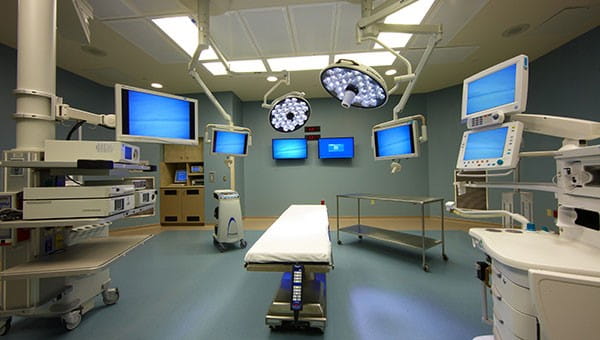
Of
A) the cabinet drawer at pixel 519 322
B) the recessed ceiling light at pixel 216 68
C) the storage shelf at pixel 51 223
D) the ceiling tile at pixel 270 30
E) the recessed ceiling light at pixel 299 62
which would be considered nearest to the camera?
the cabinet drawer at pixel 519 322

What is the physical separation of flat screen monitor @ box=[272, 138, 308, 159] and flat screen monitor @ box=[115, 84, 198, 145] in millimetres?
3469

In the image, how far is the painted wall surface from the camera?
5246 millimetres

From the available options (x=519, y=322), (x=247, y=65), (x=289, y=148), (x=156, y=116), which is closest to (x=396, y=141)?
(x=519, y=322)

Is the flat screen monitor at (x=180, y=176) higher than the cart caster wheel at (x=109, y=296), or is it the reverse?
the flat screen monitor at (x=180, y=176)

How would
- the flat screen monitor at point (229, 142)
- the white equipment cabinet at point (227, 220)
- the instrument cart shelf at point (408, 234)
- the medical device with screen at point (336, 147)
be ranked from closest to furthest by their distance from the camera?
the instrument cart shelf at point (408, 234), the flat screen monitor at point (229, 142), the white equipment cabinet at point (227, 220), the medical device with screen at point (336, 147)

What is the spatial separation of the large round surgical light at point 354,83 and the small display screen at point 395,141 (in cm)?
96

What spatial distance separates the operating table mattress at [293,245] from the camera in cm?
138

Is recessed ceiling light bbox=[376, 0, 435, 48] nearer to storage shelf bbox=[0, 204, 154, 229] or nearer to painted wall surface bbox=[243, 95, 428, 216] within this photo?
painted wall surface bbox=[243, 95, 428, 216]

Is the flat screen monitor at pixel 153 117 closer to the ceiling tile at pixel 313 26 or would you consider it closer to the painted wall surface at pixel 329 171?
the ceiling tile at pixel 313 26

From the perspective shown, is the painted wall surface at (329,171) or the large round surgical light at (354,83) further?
the painted wall surface at (329,171)

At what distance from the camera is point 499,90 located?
4.43 ft

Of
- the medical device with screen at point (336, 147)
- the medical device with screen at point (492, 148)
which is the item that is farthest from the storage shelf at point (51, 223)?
the medical device with screen at point (336, 147)

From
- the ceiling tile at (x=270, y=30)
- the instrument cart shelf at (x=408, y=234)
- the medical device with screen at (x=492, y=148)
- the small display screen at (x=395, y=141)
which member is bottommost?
the instrument cart shelf at (x=408, y=234)

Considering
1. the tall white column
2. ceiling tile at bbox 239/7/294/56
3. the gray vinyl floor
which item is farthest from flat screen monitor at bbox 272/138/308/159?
the tall white column
